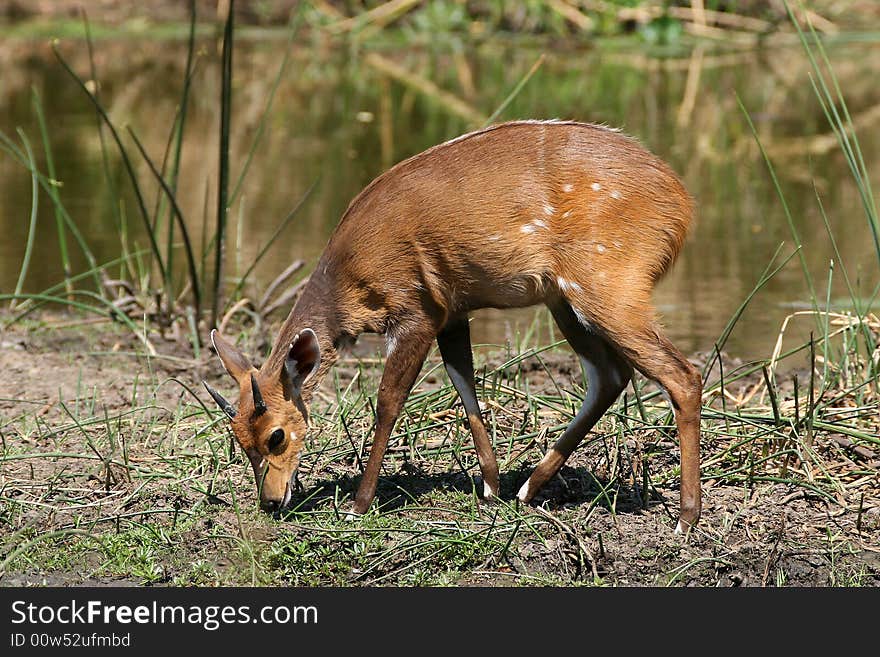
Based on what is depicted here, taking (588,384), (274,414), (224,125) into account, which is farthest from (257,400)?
(224,125)

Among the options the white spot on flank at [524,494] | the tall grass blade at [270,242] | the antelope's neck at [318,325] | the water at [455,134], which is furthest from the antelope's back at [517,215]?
the tall grass blade at [270,242]

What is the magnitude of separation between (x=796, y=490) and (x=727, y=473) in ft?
0.88

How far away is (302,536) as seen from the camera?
490cm

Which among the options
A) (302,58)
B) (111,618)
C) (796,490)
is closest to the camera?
(111,618)

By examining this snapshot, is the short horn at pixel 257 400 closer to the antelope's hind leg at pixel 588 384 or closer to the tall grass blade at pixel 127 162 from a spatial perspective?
the antelope's hind leg at pixel 588 384

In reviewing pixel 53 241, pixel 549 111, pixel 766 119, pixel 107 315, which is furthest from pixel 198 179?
pixel 766 119

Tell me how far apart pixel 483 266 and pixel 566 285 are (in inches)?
11.8

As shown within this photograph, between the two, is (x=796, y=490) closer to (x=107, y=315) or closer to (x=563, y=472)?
(x=563, y=472)

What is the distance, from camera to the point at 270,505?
16.2 feet

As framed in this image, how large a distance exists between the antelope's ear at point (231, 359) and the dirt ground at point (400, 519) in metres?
0.52

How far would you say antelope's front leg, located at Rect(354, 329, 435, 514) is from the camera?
16.0 ft

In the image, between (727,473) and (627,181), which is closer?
(627,181)

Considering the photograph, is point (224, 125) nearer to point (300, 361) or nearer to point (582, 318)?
point (300, 361)

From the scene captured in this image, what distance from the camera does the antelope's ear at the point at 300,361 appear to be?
4.82 metres
